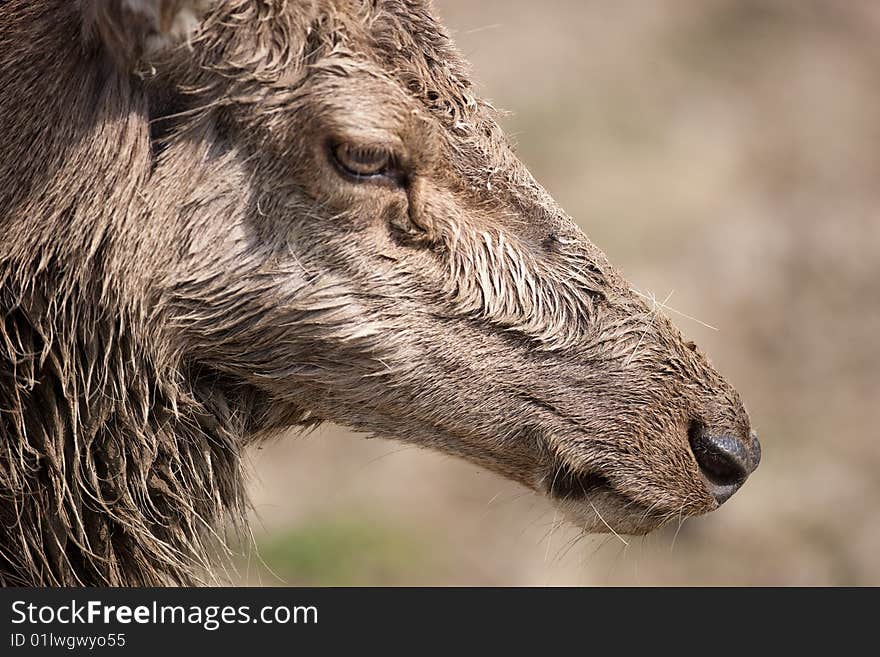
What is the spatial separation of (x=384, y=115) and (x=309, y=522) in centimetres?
533

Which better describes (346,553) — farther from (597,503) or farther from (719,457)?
(719,457)

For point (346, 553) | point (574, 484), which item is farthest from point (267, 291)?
point (346, 553)

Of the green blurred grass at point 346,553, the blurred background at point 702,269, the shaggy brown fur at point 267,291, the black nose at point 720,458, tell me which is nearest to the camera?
the shaggy brown fur at point 267,291

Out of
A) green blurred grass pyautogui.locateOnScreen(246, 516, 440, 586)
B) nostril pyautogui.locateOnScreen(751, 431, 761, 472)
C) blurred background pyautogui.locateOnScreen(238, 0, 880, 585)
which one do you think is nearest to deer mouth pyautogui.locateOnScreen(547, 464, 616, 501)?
nostril pyautogui.locateOnScreen(751, 431, 761, 472)

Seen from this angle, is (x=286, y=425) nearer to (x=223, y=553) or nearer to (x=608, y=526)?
(x=223, y=553)

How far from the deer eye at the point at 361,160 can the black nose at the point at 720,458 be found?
1.23 meters

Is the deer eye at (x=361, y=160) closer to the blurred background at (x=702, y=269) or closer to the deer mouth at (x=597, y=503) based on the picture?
the deer mouth at (x=597, y=503)

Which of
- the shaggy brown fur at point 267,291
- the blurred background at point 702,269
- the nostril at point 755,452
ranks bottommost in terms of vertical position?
the nostril at point 755,452

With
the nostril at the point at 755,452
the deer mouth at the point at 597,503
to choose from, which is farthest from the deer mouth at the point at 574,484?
the nostril at the point at 755,452

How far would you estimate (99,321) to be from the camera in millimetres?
2959

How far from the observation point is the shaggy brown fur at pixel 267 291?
2887 millimetres

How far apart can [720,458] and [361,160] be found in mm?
1390

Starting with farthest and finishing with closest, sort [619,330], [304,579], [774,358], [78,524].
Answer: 1. [774,358]
2. [304,579]
3. [619,330]
4. [78,524]

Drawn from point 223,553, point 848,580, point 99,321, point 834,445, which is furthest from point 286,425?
point 834,445
